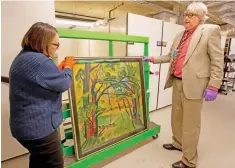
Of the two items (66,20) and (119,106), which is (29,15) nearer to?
(119,106)

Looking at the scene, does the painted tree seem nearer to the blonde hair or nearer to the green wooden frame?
the green wooden frame

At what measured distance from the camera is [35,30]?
1.11 m

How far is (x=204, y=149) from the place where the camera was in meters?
2.42

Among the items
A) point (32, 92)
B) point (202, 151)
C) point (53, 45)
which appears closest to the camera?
point (32, 92)

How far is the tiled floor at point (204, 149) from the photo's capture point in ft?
6.89

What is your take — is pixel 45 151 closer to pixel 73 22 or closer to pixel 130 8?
pixel 73 22

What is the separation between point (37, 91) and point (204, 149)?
236cm

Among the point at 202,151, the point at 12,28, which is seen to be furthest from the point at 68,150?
the point at 202,151

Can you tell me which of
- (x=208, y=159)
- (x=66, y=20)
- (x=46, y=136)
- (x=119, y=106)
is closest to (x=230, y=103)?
(x=208, y=159)

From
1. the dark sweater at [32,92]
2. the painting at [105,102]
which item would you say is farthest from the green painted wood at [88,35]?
the dark sweater at [32,92]

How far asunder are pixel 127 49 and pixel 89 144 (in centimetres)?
177

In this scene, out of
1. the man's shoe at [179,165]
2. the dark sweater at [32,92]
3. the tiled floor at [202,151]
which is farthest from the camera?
the tiled floor at [202,151]

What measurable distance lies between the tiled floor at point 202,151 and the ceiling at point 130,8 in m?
2.53

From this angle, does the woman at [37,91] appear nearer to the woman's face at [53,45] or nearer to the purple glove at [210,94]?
the woman's face at [53,45]
